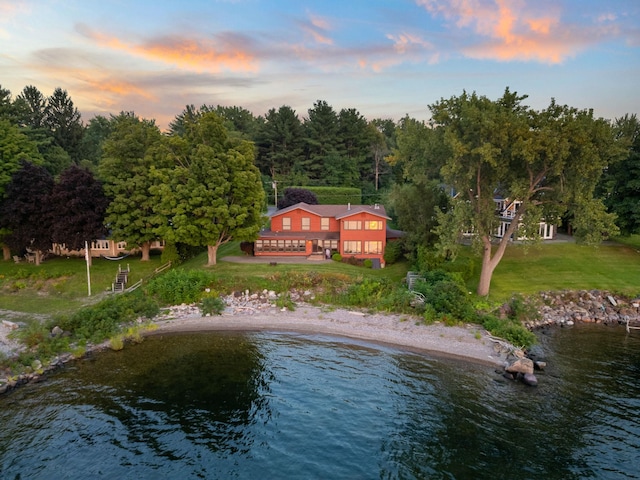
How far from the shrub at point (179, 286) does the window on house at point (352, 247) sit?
560 inches

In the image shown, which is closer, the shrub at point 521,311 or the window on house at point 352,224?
the shrub at point 521,311

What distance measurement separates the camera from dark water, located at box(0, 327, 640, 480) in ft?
53.6

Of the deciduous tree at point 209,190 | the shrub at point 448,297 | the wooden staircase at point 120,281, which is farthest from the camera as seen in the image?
the deciduous tree at point 209,190

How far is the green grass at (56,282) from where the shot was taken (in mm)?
32312

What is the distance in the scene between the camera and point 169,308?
3294 cm

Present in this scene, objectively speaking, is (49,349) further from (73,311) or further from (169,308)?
(169,308)

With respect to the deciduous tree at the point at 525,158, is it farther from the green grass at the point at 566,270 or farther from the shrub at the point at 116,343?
the shrub at the point at 116,343

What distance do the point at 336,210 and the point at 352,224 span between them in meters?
5.46

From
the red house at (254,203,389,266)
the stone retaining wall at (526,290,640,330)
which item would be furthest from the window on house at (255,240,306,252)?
the stone retaining wall at (526,290,640,330)

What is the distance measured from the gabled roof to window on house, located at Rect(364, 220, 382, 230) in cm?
76

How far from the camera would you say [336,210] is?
158 feet

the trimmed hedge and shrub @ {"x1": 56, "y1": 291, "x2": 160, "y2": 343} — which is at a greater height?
the trimmed hedge

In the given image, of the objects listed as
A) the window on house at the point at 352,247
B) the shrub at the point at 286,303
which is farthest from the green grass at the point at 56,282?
the window on house at the point at 352,247

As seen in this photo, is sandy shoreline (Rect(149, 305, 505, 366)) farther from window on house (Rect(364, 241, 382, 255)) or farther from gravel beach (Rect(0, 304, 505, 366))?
window on house (Rect(364, 241, 382, 255))
